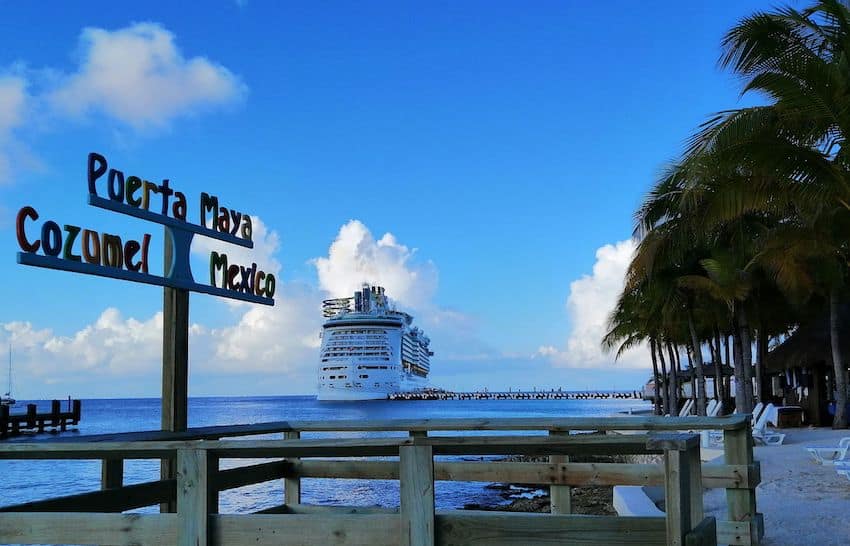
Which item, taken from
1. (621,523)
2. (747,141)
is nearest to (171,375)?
(621,523)

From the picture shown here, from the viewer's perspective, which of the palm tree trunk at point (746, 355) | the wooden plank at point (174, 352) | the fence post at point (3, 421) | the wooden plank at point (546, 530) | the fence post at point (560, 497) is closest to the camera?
the wooden plank at point (546, 530)

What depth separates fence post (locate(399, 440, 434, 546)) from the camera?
135 inches

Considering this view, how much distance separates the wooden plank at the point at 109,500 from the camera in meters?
4.09

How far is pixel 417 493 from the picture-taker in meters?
3.45

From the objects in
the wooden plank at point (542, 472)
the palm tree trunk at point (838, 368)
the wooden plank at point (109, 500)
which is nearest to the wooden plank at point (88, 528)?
the wooden plank at point (109, 500)

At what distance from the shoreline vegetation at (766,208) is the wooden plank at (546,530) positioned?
8343 millimetres

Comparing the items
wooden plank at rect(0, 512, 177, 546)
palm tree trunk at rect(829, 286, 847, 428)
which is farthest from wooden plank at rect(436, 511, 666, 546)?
palm tree trunk at rect(829, 286, 847, 428)

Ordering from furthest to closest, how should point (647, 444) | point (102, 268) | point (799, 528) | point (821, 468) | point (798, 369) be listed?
point (798, 369) < point (821, 468) < point (799, 528) < point (102, 268) < point (647, 444)

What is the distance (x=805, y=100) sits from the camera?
10.7 m

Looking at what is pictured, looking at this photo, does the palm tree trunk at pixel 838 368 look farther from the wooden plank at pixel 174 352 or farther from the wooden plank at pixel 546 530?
the wooden plank at pixel 546 530

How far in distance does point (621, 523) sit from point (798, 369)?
30390 millimetres

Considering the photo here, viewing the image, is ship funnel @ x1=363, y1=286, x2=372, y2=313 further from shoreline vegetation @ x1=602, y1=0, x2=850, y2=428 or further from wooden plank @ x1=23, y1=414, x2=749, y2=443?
wooden plank @ x1=23, y1=414, x2=749, y2=443

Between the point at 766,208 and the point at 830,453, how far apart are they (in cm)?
402

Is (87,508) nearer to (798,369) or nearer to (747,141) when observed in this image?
(747,141)
